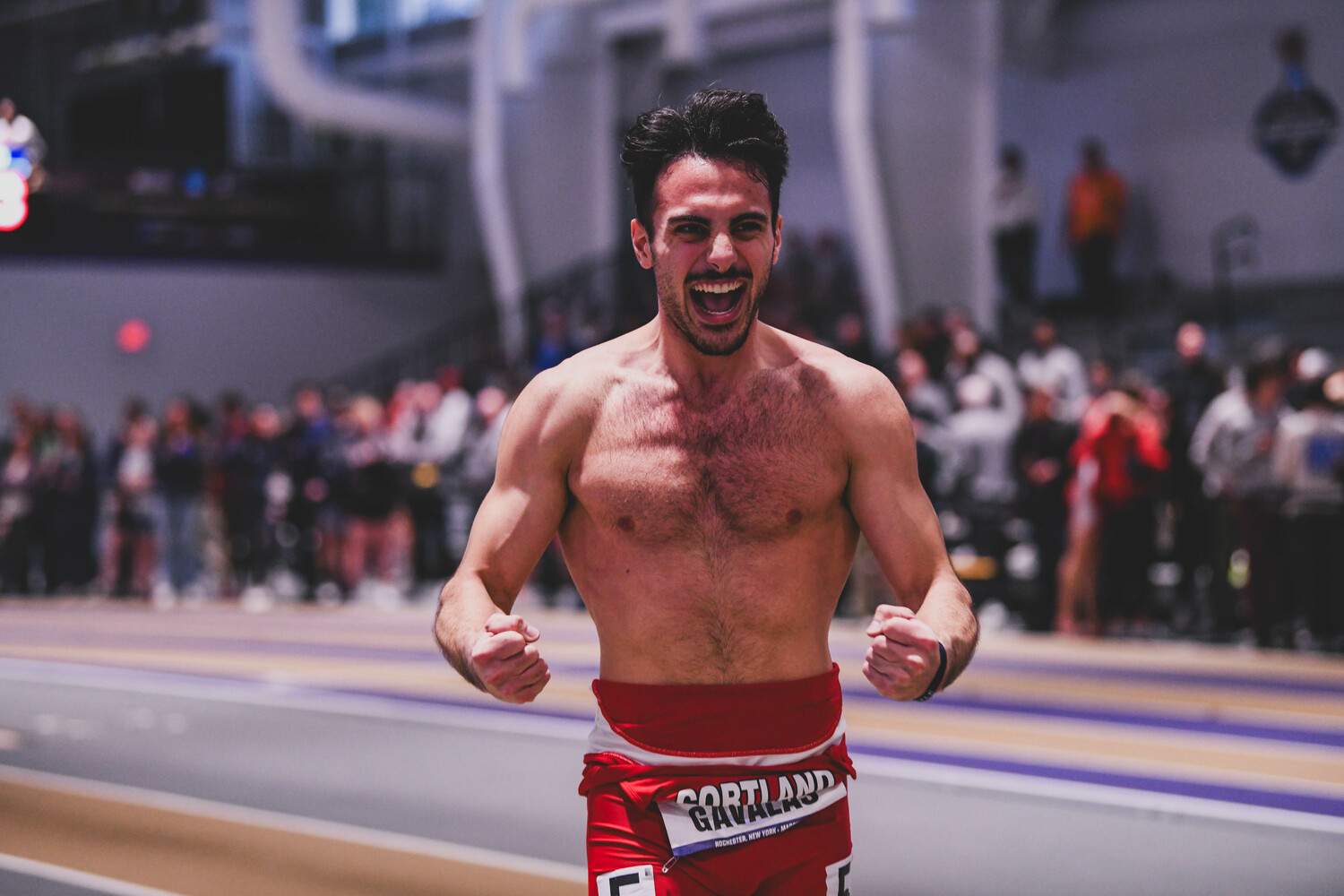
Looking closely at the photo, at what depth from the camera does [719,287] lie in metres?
2.67

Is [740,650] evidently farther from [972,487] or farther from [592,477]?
[972,487]

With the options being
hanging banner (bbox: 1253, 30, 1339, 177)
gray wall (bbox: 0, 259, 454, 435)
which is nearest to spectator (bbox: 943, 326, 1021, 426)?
hanging banner (bbox: 1253, 30, 1339, 177)

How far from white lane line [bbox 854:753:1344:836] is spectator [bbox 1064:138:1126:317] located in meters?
9.51

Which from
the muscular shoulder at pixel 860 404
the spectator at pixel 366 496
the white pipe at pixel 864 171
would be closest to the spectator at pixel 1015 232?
the white pipe at pixel 864 171

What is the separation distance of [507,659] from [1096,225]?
45.5 feet

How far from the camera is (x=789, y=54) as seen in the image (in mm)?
20469

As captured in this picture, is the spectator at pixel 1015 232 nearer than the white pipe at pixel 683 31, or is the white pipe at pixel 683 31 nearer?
the spectator at pixel 1015 232

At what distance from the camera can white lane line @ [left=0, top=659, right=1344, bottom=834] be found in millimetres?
5883

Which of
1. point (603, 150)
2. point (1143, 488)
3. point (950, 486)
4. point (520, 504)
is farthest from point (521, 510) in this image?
point (603, 150)

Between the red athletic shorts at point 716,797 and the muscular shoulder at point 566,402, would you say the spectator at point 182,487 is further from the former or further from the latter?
the red athletic shorts at point 716,797

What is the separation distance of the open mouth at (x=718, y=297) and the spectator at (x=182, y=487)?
13.0 m

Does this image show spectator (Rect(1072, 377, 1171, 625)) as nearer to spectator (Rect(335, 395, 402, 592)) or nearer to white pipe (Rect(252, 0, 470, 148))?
spectator (Rect(335, 395, 402, 592))

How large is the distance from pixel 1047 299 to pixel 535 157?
23.6 ft

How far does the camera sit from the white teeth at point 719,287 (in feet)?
8.76
